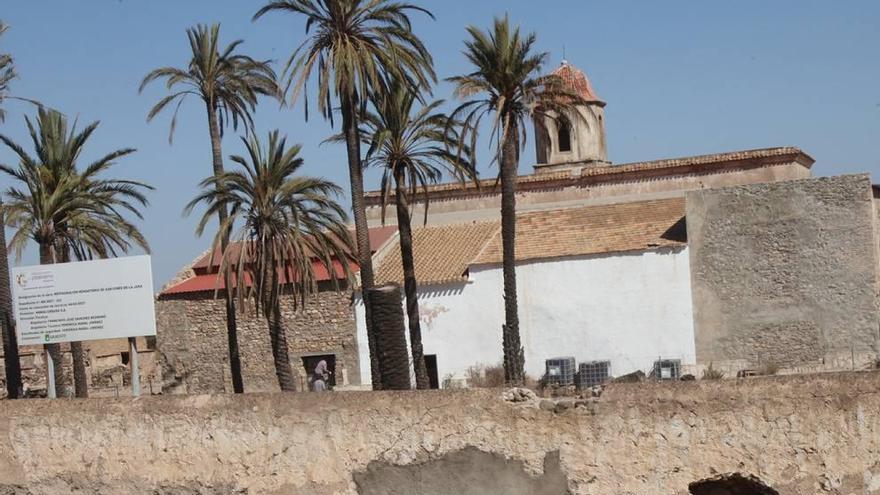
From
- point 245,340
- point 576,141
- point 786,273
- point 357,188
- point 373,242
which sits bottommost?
point 245,340

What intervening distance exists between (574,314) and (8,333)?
1414 cm

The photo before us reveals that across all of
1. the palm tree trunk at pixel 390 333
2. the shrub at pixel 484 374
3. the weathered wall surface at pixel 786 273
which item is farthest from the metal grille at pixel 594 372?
the palm tree trunk at pixel 390 333

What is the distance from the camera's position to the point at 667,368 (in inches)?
1131

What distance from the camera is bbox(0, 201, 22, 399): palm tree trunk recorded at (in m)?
21.1

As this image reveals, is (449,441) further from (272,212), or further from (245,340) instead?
(245,340)

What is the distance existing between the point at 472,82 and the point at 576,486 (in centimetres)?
1699

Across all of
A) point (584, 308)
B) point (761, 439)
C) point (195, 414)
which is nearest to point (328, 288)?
point (584, 308)

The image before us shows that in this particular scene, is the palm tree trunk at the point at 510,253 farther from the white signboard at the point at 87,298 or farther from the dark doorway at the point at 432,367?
the white signboard at the point at 87,298

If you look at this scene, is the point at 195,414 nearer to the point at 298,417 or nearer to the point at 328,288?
the point at 298,417

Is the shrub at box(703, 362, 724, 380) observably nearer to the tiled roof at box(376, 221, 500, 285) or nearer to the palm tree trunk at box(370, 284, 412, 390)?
the tiled roof at box(376, 221, 500, 285)

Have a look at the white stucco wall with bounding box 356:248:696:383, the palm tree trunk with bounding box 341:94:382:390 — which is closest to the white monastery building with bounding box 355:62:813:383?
→ the white stucco wall with bounding box 356:248:696:383

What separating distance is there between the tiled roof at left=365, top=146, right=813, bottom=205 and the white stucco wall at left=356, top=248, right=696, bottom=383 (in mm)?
4070

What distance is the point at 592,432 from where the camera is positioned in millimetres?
8414

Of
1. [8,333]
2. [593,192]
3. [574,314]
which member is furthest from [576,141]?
[8,333]
